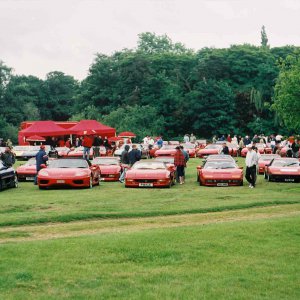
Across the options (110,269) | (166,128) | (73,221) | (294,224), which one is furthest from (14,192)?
(166,128)

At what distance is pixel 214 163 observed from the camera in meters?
25.7

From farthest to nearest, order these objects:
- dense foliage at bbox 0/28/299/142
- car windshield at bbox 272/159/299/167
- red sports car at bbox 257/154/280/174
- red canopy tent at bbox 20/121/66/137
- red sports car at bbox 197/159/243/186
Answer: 1. dense foliage at bbox 0/28/299/142
2. red canopy tent at bbox 20/121/66/137
3. red sports car at bbox 257/154/280/174
4. car windshield at bbox 272/159/299/167
5. red sports car at bbox 197/159/243/186

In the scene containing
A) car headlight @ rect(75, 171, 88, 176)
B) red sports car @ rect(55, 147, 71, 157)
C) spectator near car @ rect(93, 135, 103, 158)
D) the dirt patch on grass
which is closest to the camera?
the dirt patch on grass

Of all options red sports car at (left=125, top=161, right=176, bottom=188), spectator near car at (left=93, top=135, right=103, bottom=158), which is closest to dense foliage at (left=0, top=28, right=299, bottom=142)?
spectator near car at (left=93, top=135, right=103, bottom=158)

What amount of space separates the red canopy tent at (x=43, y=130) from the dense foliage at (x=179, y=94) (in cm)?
1885

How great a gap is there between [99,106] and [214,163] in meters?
65.4

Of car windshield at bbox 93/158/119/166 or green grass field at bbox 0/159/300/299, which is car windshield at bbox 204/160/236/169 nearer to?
car windshield at bbox 93/158/119/166

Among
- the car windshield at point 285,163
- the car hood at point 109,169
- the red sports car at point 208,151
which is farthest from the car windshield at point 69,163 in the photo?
the red sports car at point 208,151

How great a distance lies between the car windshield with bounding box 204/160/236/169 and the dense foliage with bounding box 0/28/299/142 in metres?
48.8

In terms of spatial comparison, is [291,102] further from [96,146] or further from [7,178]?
[96,146]

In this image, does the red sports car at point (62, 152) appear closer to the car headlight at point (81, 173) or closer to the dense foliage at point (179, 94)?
the car headlight at point (81, 173)

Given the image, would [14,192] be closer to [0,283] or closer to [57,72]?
[0,283]

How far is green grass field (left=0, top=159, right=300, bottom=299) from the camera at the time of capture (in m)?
7.05

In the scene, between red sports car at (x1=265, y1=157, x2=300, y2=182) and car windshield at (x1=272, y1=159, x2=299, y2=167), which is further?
car windshield at (x1=272, y1=159, x2=299, y2=167)
